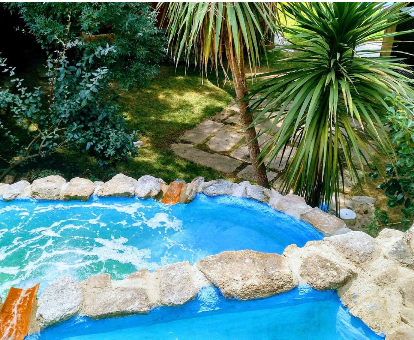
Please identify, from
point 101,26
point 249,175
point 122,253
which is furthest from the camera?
point 249,175

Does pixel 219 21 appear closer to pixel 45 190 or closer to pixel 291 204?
pixel 291 204

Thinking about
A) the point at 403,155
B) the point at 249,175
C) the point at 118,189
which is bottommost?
the point at 249,175

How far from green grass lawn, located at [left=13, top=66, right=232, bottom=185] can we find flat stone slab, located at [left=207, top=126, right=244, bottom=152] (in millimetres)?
381

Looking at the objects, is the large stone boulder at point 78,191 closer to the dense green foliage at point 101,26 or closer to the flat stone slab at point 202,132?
the dense green foliage at point 101,26

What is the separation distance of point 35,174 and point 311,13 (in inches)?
108

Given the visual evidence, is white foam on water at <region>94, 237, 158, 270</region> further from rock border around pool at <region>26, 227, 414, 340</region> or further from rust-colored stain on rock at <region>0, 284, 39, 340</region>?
rust-colored stain on rock at <region>0, 284, 39, 340</region>

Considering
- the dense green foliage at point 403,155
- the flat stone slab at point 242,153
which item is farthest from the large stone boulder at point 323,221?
the flat stone slab at point 242,153

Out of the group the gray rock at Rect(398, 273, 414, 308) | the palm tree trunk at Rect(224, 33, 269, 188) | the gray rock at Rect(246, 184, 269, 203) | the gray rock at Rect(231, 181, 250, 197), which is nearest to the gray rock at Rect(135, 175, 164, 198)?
the gray rock at Rect(231, 181, 250, 197)

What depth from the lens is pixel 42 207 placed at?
12.5ft

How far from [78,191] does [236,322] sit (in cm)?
173

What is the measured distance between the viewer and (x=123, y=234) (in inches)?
143

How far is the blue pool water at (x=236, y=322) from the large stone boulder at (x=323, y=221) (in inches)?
22.8

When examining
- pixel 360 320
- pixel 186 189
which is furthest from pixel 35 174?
pixel 360 320

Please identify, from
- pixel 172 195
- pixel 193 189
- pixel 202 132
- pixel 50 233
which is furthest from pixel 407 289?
pixel 202 132
